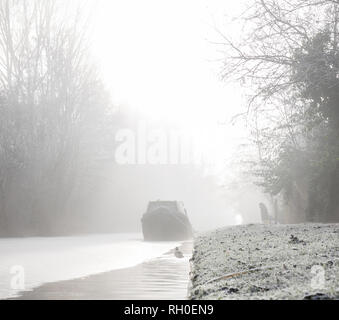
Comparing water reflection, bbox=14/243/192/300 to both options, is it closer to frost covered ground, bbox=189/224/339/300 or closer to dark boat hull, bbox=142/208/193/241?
frost covered ground, bbox=189/224/339/300

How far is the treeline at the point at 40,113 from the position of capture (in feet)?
106

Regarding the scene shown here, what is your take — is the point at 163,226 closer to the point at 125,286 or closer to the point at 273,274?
the point at 125,286

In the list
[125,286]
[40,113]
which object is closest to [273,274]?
[125,286]

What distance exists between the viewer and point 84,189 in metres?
42.4

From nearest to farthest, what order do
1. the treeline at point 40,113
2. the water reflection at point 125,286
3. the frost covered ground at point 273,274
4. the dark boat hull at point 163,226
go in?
the frost covered ground at point 273,274, the water reflection at point 125,286, the dark boat hull at point 163,226, the treeline at point 40,113

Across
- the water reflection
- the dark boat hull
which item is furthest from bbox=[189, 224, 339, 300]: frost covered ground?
the dark boat hull

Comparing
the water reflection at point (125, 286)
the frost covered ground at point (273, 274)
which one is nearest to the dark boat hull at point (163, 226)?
the water reflection at point (125, 286)

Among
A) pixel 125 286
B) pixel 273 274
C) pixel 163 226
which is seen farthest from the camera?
pixel 163 226

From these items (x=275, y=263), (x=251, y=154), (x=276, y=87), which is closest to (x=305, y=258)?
(x=275, y=263)

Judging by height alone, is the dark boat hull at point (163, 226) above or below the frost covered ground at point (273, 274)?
below

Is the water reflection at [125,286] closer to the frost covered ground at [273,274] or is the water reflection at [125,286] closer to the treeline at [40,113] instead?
the frost covered ground at [273,274]

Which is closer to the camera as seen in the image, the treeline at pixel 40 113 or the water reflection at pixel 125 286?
the water reflection at pixel 125 286

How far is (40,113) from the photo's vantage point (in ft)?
108
